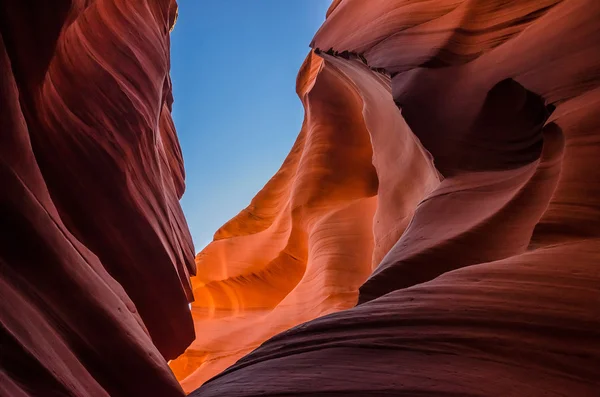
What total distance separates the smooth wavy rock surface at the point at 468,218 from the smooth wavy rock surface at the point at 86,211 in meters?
0.63

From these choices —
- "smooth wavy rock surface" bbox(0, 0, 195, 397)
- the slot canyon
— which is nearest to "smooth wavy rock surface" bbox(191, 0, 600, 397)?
the slot canyon

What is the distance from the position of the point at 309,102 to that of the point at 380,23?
15.7 ft

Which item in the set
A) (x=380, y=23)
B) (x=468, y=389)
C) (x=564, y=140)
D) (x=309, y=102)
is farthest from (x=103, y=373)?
(x=309, y=102)

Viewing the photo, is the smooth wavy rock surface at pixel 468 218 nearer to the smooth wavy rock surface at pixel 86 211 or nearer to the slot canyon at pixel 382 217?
the slot canyon at pixel 382 217

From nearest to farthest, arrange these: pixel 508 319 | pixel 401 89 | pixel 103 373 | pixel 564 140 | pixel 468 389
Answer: pixel 468 389, pixel 508 319, pixel 103 373, pixel 564 140, pixel 401 89

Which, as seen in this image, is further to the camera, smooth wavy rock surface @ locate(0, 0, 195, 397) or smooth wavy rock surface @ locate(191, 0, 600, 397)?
smooth wavy rock surface @ locate(0, 0, 195, 397)

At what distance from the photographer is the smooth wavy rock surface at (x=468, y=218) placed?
6.88 ft

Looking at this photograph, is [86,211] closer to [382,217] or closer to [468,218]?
[468,218]

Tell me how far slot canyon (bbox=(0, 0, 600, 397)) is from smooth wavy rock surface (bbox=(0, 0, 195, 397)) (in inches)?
0.5

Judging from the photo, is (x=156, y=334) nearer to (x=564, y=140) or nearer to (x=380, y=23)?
(x=564, y=140)

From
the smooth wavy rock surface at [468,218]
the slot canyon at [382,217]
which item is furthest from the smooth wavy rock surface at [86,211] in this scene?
the smooth wavy rock surface at [468,218]

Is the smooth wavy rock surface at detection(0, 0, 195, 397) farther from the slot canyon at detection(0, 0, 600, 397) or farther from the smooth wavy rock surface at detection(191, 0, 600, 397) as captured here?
the smooth wavy rock surface at detection(191, 0, 600, 397)

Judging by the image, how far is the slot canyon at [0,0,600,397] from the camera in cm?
214

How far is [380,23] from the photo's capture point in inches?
235
